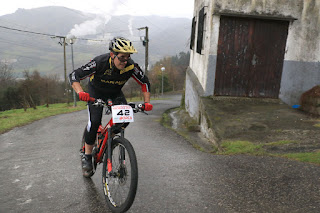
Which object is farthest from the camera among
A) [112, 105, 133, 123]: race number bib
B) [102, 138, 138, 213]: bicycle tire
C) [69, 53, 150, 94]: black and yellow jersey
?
[69, 53, 150, 94]: black and yellow jersey

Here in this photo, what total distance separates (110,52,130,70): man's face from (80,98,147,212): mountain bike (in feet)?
1.87

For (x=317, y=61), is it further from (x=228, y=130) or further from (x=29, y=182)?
(x=29, y=182)

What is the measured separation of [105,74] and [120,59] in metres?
0.38

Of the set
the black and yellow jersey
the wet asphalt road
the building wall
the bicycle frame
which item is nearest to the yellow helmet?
the black and yellow jersey

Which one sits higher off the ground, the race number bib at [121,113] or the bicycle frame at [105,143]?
Result: the race number bib at [121,113]

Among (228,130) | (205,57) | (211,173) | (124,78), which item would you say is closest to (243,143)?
(228,130)

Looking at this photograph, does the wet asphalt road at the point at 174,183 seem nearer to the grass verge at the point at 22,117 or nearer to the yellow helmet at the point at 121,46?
the yellow helmet at the point at 121,46

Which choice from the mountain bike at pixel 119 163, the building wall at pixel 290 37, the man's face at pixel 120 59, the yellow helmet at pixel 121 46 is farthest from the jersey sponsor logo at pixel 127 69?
the building wall at pixel 290 37

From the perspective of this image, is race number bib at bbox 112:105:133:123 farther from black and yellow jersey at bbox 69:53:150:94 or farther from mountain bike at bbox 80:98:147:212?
black and yellow jersey at bbox 69:53:150:94

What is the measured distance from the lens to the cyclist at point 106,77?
3.28m

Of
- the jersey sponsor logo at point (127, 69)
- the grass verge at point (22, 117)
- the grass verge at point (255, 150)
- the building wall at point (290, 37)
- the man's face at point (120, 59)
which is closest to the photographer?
the man's face at point (120, 59)

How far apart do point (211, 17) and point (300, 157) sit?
5.69 meters

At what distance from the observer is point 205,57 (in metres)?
9.28

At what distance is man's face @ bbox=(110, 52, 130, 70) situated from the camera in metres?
3.27
